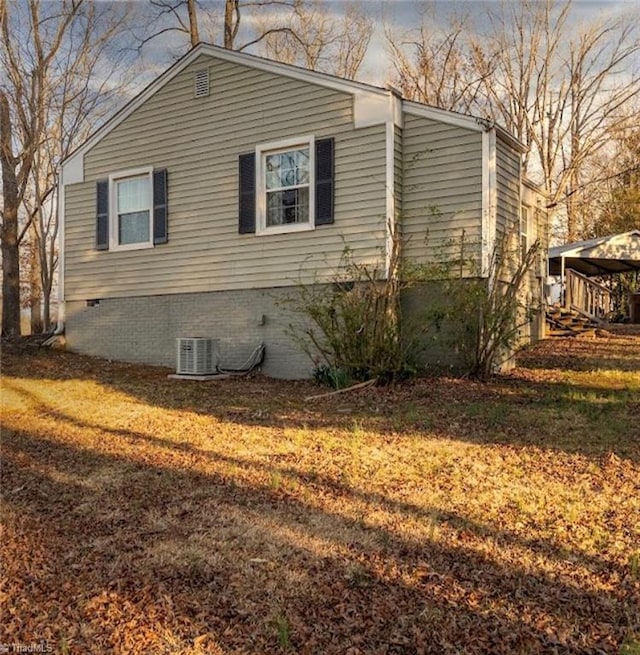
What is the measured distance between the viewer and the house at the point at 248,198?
8836 millimetres

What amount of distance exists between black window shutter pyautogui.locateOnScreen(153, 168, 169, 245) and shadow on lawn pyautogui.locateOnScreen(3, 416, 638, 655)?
24.3 ft

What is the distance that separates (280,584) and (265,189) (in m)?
7.90

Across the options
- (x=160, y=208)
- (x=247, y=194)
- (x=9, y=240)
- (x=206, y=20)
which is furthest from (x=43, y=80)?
(x=247, y=194)

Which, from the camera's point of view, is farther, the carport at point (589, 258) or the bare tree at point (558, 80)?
the bare tree at point (558, 80)

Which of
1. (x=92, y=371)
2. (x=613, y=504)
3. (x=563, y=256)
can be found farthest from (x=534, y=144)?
(x=613, y=504)

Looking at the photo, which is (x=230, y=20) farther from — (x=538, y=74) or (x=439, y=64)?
(x=538, y=74)

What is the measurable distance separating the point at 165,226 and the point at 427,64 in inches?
540

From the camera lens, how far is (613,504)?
3.72 metres

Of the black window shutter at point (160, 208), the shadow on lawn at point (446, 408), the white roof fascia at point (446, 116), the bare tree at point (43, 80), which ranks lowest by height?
the shadow on lawn at point (446, 408)

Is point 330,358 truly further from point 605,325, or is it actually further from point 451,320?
point 605,325

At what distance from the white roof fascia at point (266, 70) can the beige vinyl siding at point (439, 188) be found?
0.53 m

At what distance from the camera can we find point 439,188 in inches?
346

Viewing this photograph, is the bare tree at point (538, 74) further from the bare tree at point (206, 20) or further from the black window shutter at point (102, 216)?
the black window shutter at point (102, 216)

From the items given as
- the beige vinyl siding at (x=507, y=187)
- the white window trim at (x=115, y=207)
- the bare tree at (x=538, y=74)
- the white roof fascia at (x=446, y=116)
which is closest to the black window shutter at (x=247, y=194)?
the white window trim at (x=115, y=207)
